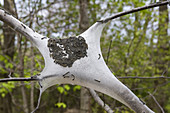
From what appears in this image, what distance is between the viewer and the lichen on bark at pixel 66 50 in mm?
1144

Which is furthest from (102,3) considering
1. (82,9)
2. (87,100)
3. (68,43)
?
(68,43)

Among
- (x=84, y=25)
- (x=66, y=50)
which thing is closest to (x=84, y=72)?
(x=66, y=50)

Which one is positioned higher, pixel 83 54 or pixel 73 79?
pixel 83 54

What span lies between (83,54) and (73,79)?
0.19m

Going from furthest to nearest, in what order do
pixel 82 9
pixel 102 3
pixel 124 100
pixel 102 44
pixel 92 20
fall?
pixel 92 20
pixel 102 3
pixel 102 44
pixel 82 9
pixel 124 100

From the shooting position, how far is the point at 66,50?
1.16 metres

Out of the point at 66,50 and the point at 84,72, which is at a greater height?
the point at 66,50

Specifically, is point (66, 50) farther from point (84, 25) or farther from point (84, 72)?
point (84, 25)

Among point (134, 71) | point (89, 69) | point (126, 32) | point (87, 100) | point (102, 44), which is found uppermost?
point (126, 32)

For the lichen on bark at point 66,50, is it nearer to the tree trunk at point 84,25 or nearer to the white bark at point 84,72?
the white bark at point 84,72

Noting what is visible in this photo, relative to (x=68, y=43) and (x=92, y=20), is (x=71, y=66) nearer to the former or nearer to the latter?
(x=68, y=43)

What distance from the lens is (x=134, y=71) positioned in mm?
4211

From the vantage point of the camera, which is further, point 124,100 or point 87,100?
point 87,100

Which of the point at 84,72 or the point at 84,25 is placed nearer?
the point at 84,72
